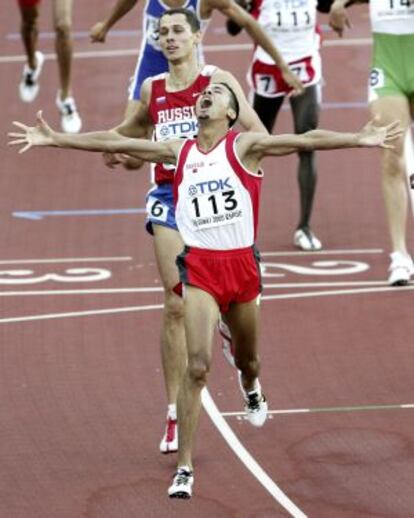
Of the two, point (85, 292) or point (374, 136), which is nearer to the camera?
point (374, 136)

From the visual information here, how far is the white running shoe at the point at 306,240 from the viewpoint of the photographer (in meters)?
18.7

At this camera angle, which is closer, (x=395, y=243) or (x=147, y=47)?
(x=147, y=47)

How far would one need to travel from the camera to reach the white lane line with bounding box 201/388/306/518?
12352 millimetres

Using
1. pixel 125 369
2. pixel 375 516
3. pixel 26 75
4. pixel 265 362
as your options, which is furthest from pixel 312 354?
pixel 26 75

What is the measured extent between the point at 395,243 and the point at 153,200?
416 centimetres

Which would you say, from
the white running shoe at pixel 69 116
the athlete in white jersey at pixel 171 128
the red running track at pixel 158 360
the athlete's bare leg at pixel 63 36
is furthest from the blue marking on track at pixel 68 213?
the athlete in white jersey at pixel 171 128

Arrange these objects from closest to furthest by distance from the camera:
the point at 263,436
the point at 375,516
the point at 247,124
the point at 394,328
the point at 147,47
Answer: the point at 375,516 < the point at 247,124 < the point at 263,436 < the point at 147,47 < the point at 394,328

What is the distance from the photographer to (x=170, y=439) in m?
13.3

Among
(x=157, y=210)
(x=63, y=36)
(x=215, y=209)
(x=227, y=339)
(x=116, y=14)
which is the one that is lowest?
(x=227, y=339)

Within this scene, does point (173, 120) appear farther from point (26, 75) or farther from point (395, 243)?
point (26, 75)

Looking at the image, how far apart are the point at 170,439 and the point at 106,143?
2003 millimetres

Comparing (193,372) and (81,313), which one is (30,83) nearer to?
(81,313)

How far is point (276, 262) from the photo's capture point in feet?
60.3

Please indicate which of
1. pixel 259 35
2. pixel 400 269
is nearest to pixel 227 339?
pixel 259 35
